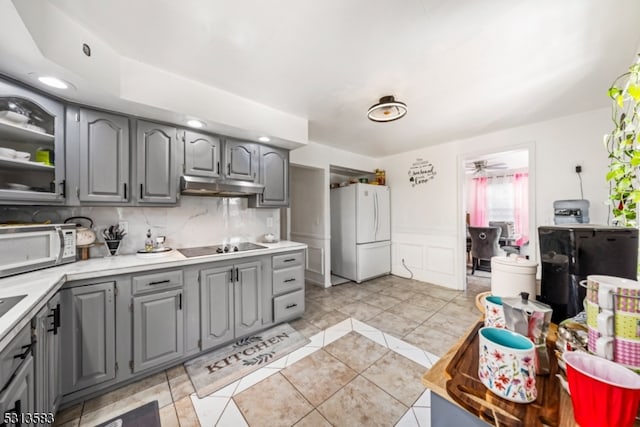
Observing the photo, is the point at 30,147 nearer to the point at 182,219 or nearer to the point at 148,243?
the point at 148,243

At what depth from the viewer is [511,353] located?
0.56 metres

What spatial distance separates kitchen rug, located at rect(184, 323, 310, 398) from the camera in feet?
5.82

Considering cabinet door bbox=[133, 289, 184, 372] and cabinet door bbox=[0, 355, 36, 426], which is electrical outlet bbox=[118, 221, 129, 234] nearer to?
cabinet door bbox=[133, 289, 184, 372]

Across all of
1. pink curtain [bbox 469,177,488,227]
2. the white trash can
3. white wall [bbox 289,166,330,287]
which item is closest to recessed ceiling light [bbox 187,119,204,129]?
white wall [bbox 289,166,330,287]

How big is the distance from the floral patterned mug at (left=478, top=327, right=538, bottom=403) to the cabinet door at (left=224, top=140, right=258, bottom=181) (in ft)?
7.94

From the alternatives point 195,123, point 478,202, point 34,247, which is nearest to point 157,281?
point 34,247

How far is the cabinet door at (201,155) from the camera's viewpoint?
7.27ft

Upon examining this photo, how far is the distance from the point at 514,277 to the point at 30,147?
9.59 ft

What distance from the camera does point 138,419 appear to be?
4.75 feet

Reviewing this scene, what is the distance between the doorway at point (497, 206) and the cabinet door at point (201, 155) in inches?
165

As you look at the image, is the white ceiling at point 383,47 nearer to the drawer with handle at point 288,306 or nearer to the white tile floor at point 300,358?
the drawer with handle at point 288,306

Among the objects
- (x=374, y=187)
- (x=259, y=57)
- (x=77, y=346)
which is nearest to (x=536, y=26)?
(x=259, y=57)

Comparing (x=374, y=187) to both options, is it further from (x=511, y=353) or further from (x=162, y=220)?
(x=511, y=353)

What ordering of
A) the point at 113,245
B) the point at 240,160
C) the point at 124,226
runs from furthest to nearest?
the point at 240,160 → the point at 124,226 → the point at 113,245
